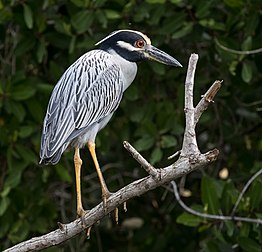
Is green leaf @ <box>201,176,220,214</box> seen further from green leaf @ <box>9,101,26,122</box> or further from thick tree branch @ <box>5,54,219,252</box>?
thick tree branch @ <box>5,54,219,252</box>

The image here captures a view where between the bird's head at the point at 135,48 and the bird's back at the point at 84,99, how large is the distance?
0.19 ft

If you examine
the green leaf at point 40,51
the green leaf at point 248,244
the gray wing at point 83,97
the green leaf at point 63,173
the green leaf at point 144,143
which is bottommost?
the green leaf at point 63,173

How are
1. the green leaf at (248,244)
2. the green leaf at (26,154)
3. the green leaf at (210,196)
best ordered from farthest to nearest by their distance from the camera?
1. the green leaf at (26,154)
2. the green leaf at (210,196)
3. the green leaf at (248,244)

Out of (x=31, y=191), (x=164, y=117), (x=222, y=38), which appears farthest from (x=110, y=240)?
(x=222, y=38)

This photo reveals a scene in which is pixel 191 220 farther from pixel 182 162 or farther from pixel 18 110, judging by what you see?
pixel 182 162

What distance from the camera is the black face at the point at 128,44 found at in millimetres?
3539

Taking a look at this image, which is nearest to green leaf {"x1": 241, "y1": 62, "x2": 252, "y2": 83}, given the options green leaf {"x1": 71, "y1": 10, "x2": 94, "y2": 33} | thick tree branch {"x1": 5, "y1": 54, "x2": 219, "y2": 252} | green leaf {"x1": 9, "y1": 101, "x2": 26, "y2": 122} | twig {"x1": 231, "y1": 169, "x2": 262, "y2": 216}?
twig {"x1": 231, "y1": 169, "x2": 262, "y2": 216}

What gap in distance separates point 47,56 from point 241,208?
1.20 meters

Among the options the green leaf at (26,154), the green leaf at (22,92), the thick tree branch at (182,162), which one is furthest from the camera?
the green leaf at (26,154)

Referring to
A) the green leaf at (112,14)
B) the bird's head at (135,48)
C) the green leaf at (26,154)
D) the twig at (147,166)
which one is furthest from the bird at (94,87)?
the green leaf at (26,154)

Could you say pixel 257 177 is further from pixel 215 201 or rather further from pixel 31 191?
pixel 31 191

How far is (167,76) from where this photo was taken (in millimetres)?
4363

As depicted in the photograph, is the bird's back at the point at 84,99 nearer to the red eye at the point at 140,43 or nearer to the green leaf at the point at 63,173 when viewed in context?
the red eye at the point at 140,43

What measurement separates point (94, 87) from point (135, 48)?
0.70 ft
